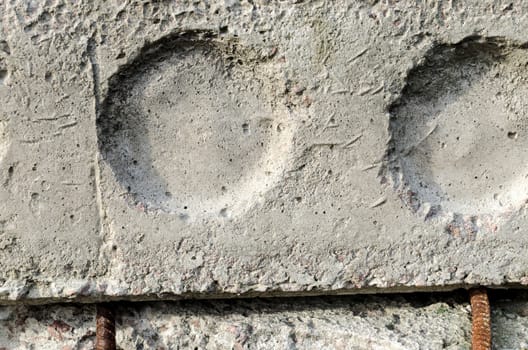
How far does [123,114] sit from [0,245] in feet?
0.98

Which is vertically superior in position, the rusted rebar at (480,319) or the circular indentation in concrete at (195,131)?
the circular indentation in concrete at (195,131)

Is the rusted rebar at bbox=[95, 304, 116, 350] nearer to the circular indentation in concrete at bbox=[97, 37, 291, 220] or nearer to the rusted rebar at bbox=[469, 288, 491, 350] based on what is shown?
the circular indentation in concrete at bbox=[97, 37, 291, 220]

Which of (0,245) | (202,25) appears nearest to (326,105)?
(202,25)

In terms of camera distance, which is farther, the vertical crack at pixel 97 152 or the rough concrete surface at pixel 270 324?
the rough concrete surface at pixel 270 324

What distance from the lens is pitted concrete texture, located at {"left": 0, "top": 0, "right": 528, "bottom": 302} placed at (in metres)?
1.05

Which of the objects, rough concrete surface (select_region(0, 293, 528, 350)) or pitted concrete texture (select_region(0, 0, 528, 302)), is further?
rough concrete surface (select_region(0, 293, 528, 350))

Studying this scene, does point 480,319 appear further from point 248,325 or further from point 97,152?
point 97,152

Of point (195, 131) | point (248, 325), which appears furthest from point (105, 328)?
point (195, 131)

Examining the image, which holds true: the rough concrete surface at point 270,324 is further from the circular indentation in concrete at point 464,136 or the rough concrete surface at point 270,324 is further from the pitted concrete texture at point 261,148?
the circular indentation in concrete at point 464,136

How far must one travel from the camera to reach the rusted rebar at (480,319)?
1.10 meters

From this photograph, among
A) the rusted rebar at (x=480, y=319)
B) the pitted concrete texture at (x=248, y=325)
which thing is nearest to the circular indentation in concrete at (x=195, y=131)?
the pitted concrete texture at (x=248, y=325)

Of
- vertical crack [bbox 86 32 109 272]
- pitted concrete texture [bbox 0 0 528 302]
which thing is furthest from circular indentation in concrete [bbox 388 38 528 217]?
vertical crack [bbox 86 32 109 272]

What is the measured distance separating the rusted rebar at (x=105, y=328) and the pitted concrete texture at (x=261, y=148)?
53 millimetres

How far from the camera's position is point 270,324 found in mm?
1175
